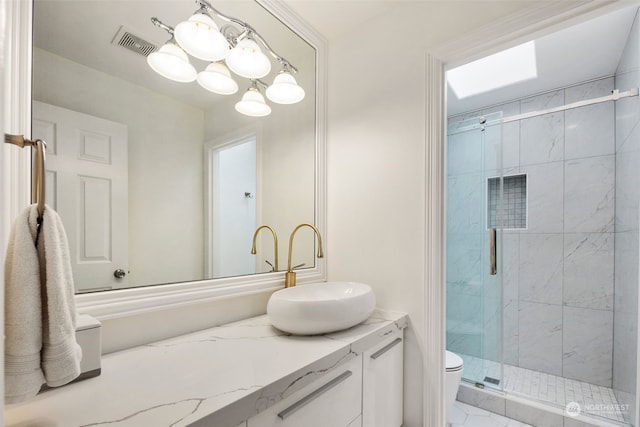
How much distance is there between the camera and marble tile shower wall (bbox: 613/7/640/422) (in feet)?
5.20

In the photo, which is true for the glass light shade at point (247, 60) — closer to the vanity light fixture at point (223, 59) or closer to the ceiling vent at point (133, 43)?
the vanity light fixture at point (223, 59)

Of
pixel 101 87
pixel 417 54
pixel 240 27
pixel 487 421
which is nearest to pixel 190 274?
pixel 101 87

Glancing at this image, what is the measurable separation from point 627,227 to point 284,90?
83.5 inches

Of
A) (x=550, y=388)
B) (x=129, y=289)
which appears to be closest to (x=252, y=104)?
(x=129, y=289)

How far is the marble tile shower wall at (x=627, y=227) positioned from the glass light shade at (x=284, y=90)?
5.71 ft

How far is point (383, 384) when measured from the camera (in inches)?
49.1

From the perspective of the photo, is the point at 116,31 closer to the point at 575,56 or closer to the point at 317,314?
the point at 317,314

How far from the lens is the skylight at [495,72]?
1.92 meters

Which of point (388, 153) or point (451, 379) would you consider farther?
point (451, 379)

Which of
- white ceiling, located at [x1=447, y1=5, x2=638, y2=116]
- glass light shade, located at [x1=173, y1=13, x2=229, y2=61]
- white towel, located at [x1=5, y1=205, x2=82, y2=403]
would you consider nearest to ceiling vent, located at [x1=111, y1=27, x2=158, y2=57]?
glass light shade, located at [x1=173, y1=13, x2=229, y2=61]

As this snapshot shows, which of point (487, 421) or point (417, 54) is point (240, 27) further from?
point (487, 421)

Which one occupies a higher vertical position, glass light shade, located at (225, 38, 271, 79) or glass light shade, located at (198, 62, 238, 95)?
glass light shade, located at (225, 38, 271, 79)

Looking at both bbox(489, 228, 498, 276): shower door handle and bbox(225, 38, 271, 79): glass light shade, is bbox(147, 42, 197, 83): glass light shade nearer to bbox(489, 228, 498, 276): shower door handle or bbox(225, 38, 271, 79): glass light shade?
bbox(225, 38, 271, 79): glass light shade

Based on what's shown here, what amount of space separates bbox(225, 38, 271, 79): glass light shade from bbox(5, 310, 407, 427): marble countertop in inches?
43.5
